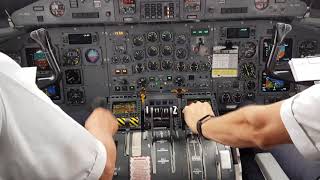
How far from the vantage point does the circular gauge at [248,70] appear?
4.07 metres

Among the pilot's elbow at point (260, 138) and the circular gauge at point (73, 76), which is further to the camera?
the circular gauge at point (73, 76)

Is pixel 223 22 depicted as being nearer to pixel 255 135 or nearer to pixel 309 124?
pixel 255 135

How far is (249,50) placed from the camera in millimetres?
4027

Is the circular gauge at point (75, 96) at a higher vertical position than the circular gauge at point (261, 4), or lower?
lower

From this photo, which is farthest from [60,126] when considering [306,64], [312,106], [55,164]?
[306,64]

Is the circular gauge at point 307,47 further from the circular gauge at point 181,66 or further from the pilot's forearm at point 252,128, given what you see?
the pilot's forearm at point 252,128

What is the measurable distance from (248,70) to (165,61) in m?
0.77

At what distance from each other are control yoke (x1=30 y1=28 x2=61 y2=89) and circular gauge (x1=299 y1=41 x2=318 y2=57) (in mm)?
2173

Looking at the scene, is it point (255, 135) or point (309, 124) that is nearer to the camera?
point (309, 124)

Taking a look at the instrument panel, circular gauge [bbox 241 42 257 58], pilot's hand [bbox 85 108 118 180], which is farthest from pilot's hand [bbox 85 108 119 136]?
circular gauge [bbox 241 42 257 58]

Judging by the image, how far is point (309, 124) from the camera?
1.46 meters

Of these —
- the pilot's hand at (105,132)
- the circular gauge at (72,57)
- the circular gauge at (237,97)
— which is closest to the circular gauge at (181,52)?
the circular gauge at (237,97)

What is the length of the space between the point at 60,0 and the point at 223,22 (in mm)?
1419

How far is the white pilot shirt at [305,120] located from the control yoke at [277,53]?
219 centimetres
